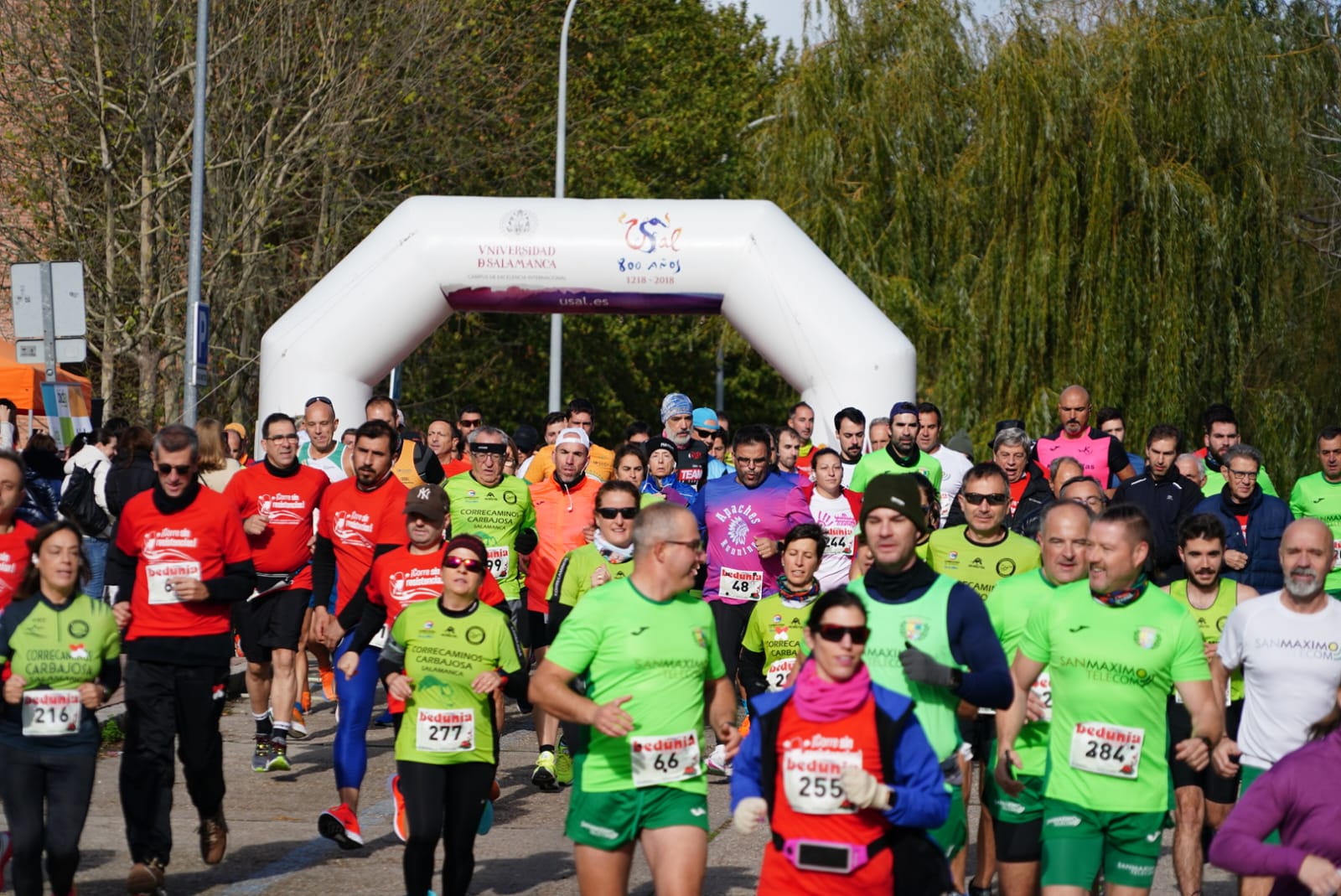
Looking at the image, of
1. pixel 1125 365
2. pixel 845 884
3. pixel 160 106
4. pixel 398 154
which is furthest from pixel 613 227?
pixel 845 884

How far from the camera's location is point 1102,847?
6.45 m

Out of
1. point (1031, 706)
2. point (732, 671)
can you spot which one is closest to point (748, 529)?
point (732, 671)

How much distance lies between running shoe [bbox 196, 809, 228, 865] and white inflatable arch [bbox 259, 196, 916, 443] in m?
9.90

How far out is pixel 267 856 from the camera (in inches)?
349

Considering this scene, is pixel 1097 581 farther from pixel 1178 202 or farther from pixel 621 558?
pixel 1178 202

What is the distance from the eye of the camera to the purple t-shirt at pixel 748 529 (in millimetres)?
10906

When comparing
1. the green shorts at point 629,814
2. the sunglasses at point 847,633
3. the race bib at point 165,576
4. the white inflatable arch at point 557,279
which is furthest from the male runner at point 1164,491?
the sunglasses at point 847,633

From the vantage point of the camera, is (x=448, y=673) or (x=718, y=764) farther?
(x=718, y=764)

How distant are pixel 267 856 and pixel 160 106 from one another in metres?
17.7

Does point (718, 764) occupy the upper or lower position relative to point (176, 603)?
lower

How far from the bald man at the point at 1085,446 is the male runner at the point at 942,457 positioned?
0.68 metres

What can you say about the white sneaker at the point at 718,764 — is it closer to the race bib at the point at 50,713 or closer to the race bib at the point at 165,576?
the race bib at the point at 165,576

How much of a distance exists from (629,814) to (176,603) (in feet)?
9.18

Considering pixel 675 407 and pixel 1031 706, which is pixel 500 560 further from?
pixel 1031 706
